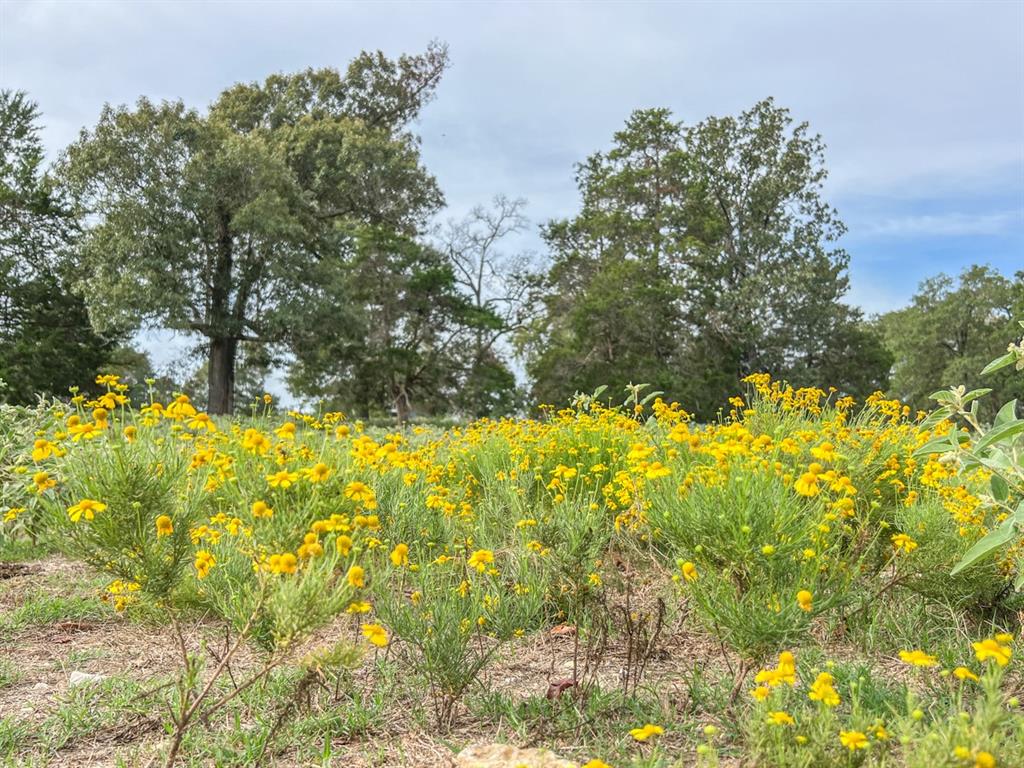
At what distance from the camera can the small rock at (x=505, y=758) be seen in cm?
163

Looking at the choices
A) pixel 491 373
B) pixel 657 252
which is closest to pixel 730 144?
pixel 657 252

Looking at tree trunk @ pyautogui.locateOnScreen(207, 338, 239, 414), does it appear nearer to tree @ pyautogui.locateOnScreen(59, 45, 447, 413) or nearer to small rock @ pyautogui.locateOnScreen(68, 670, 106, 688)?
tree @ pyautogui.locateOnScreen(59, 45, 447, 413)

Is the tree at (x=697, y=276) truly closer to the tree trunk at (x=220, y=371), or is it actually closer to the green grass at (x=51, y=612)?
the tree trunk at (x=220, y=371)

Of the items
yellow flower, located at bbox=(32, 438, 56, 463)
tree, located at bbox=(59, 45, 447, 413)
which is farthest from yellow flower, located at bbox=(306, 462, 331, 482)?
tree, located at bbox=(59, 45, 447, 413)

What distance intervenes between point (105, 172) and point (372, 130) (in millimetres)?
7793

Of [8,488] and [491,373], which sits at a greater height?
[491,373]

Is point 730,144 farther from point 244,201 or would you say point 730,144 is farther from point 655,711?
point 655,711

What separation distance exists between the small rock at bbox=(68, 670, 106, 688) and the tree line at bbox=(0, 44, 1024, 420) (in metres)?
16.2

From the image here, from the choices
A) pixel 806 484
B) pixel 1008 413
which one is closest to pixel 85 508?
pixel 806 484

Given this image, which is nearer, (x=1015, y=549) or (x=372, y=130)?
(x=1015, y=549)

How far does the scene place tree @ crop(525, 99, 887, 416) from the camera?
73.8 ft

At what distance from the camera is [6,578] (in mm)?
3984

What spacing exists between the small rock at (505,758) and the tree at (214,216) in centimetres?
1725

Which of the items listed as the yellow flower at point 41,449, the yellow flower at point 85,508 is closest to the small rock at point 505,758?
the yellow flower at point 85,508
